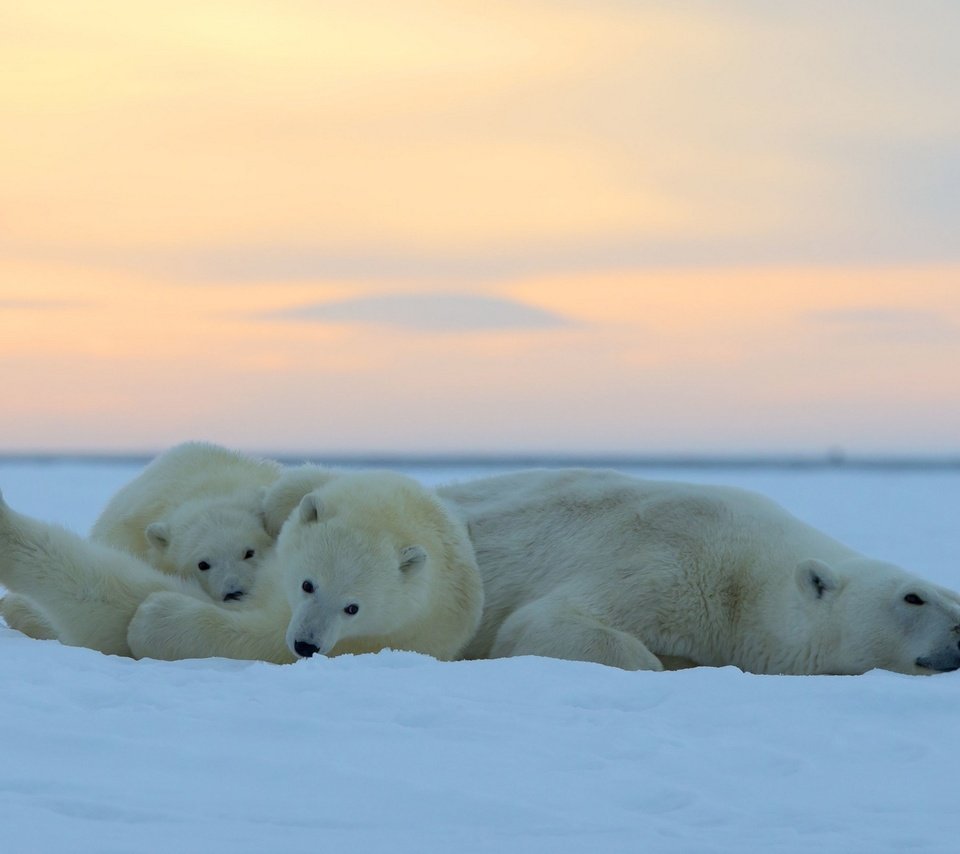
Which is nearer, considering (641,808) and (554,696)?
(641,808)

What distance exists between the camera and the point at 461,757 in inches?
126

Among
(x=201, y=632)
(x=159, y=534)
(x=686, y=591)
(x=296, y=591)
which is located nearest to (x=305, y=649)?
(x=296, y=591)

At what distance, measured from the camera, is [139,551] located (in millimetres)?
5656

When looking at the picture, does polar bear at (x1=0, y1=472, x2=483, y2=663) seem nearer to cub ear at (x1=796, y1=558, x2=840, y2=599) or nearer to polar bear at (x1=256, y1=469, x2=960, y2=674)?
polar bear at (x1=256, y1=469, x2=960, y2=674)

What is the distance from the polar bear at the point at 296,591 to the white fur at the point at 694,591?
0.37m

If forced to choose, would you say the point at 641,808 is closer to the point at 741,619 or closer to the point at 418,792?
the point at 418,792

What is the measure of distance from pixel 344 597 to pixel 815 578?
68.6 inches

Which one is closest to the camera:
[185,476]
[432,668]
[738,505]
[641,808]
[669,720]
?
[641,808]

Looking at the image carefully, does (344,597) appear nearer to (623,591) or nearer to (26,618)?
(623,591)

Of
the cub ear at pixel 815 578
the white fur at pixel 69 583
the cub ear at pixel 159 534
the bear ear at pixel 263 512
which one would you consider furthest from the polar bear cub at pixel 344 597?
the cub ear at pixel 815 578

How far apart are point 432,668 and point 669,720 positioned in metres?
0.87

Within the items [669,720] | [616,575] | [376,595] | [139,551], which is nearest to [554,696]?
[669,720]

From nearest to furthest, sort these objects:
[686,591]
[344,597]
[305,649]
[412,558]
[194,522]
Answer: [305,649], [344,597], [412,558], [686,591], [194,522]

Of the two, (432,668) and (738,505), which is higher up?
(738,505)
